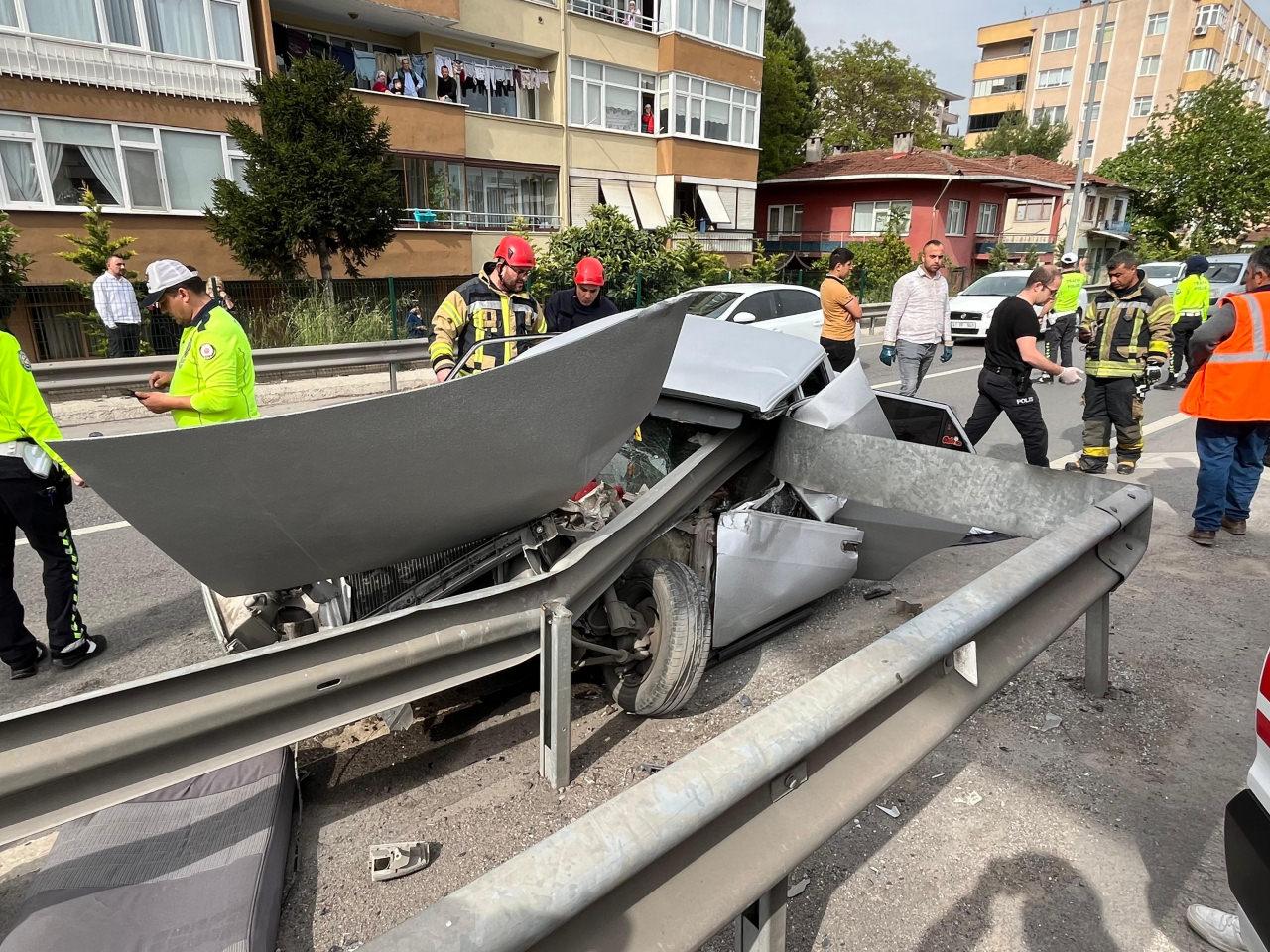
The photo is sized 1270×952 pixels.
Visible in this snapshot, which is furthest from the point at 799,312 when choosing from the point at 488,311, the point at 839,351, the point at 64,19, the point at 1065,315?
the point at 64,19

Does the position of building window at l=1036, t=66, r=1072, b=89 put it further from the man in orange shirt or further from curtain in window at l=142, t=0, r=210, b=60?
the man in orange shirt

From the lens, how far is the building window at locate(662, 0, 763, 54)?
23797mm

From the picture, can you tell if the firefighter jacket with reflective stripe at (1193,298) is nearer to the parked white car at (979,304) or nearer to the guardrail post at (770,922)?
the parked white car at (979,304)

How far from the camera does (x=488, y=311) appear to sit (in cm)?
459

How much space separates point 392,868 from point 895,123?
165ft

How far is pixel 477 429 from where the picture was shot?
6.72 feet

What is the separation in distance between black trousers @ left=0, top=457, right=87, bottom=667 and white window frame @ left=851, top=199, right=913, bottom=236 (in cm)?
3106

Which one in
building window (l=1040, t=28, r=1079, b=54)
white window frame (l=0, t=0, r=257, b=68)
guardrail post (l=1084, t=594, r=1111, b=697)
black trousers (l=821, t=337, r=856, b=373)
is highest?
building window (l=1040, t=28, r=1079, b=54)

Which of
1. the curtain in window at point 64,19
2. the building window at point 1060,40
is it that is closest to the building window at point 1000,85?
the building window at point 1060,40

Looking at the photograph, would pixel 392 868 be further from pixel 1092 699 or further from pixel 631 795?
pixel 1092 699

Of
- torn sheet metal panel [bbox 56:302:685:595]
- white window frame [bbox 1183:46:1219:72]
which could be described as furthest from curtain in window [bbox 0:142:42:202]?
white window frame [bbox 1183:46:1219:72]

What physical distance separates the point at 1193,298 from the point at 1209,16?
210 feet

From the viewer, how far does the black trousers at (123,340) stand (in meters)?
10.5

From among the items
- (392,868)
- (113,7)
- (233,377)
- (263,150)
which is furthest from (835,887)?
(113,7)
